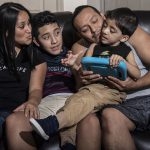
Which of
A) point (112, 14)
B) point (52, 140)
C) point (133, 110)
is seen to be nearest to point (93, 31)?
point (112, 14)

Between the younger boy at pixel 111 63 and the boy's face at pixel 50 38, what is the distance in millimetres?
184

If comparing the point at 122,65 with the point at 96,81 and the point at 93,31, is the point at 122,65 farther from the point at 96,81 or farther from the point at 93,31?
the point at 93,31

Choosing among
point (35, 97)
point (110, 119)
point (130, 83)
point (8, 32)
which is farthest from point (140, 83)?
point (8, 32)

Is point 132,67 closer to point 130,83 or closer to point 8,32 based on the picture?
point 130,83

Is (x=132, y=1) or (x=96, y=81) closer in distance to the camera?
(x=96, y=81)

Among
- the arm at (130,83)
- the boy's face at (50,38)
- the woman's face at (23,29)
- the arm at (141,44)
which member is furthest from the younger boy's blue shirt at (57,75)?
the arm at (141,44)

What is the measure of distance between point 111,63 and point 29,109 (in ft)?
1.51

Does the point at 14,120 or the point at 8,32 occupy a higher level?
the point at 8,32

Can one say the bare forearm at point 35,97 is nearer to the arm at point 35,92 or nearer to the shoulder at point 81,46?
the arm at point 35,92

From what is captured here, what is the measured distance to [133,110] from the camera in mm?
1843

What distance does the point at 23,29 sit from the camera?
2.09 m

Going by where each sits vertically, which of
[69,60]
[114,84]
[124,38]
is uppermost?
[124,38]

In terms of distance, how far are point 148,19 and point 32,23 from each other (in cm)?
72

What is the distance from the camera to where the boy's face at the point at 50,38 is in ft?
6.99
